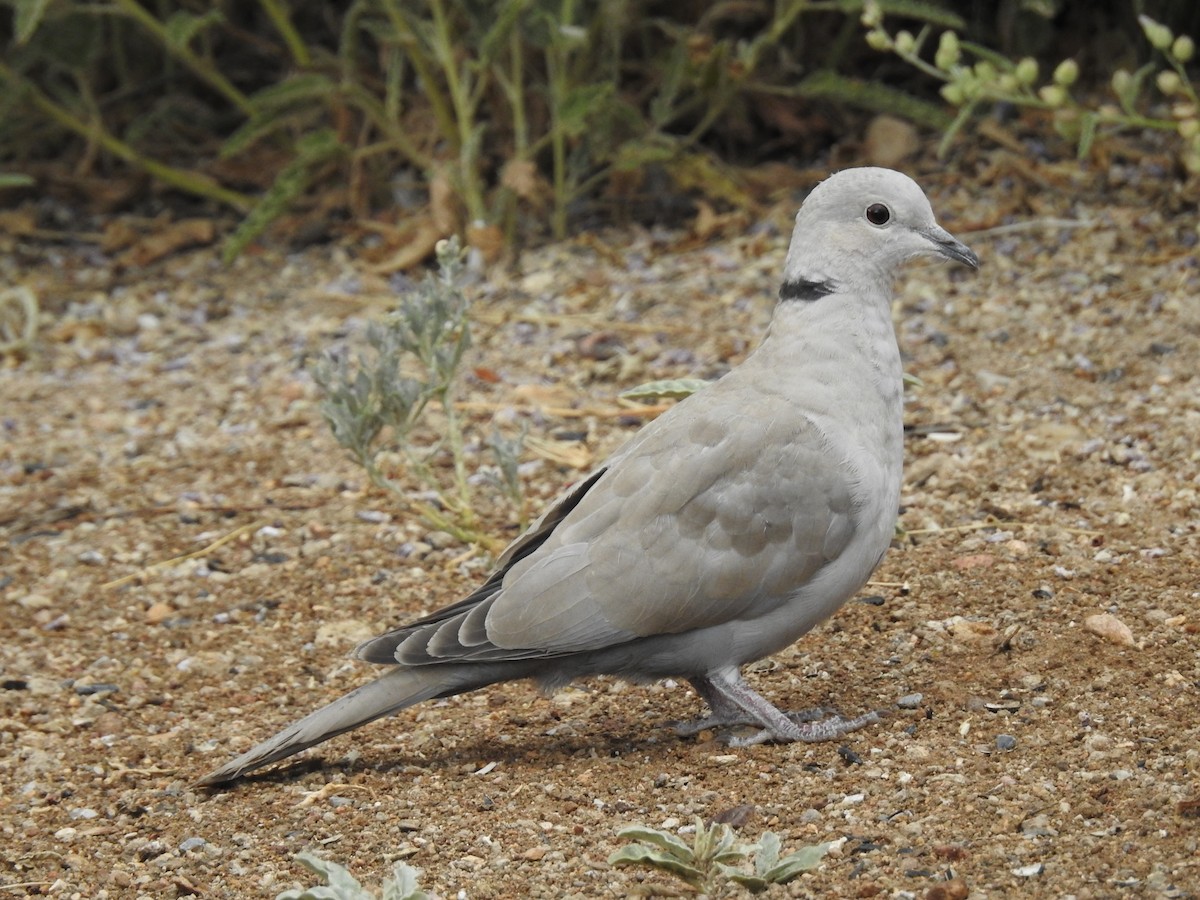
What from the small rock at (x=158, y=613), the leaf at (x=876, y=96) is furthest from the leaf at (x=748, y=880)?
the leaf at (x=876, y=96)

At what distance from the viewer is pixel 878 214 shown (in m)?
3.95

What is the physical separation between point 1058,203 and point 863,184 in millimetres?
Result: 2794

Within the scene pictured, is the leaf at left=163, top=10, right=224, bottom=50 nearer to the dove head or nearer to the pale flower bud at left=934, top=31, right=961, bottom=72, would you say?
the pale flower bud at left=934, top=31, right=961, bottom=72

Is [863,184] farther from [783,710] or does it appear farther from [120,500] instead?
[120,500]

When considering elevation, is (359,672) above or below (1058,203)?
below

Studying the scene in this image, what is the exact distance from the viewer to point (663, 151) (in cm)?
636

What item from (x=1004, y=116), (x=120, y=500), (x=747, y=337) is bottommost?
(x=120, y=500)

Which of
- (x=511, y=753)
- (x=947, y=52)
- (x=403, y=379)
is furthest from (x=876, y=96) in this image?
(x=511, y=753)

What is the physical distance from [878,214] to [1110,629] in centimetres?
115

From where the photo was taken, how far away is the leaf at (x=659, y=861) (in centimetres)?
282

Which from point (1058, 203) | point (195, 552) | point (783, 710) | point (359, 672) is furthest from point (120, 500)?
point (1058, 203)

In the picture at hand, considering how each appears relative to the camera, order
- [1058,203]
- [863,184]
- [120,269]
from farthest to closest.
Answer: [120,269] < [1058,203] < [863,184]

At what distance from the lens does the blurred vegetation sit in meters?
6.45

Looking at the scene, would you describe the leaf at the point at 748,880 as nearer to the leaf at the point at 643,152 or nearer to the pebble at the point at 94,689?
the pebble at the point at 94,689
